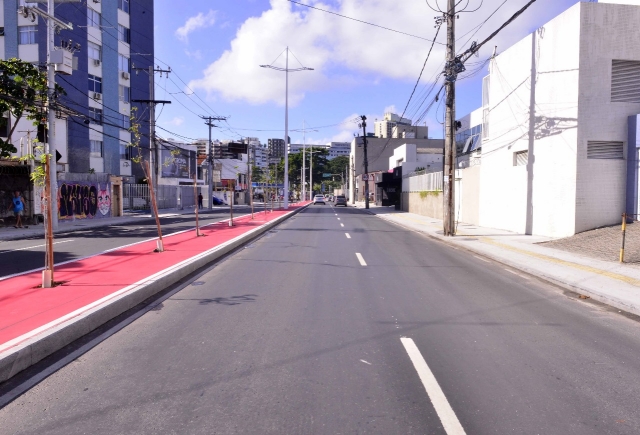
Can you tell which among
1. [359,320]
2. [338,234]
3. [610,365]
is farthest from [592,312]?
[338,234]

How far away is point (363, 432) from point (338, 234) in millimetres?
16941

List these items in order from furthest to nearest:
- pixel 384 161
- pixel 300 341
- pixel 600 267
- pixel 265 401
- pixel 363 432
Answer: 1. pixel 384 161
2. pixel 600 267
3. pixel 300 341
4. pixel 265 401
5. pixel 363 432

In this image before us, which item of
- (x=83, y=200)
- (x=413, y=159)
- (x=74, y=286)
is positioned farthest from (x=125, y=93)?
(x=74, y=286)

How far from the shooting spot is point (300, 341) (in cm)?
591

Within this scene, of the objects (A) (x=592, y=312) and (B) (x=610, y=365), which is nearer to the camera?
(B) (x=610, y=365)

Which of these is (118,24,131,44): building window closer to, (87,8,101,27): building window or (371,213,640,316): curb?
(87,8,101,27): building window

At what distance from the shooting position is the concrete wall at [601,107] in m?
16.0

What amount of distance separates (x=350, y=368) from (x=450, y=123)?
52.2 feet

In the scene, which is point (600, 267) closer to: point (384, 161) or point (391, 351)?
point (391, 351)

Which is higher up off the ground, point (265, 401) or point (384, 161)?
point (384, 161)

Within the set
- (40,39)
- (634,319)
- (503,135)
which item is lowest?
(634,319)

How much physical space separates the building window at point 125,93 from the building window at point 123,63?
1.54 m

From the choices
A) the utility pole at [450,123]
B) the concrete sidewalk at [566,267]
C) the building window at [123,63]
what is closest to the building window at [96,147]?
the building window at [123,63]

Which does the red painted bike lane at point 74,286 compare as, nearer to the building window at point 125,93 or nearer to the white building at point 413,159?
the building window at point 125,93
